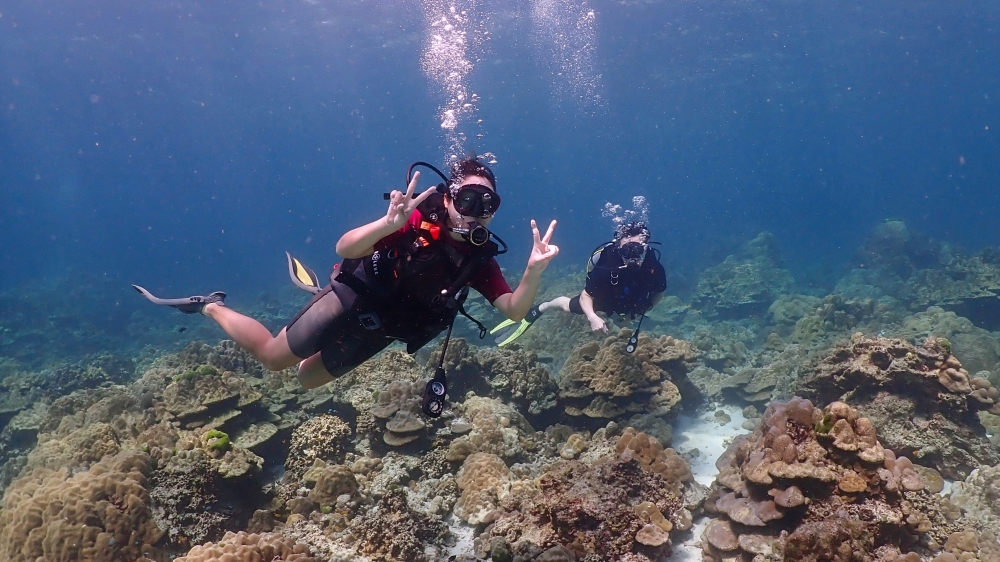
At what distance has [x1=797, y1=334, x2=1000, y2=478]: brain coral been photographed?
563cm

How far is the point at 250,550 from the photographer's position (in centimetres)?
401

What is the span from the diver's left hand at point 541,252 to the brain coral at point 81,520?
4655 millimetres

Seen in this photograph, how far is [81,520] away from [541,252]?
5.15 m

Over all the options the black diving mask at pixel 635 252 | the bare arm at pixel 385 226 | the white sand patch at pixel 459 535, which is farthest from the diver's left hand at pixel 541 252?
the black diving mask at pixel 635 252

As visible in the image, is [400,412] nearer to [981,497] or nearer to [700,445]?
[700,445]

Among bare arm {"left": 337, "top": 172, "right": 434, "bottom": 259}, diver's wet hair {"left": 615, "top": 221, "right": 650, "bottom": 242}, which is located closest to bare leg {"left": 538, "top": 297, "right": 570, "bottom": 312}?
diver's wet hair {"left": 615, "top": 221, "right": 650, "bottom": 242}

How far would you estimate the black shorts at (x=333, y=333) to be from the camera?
4.51m

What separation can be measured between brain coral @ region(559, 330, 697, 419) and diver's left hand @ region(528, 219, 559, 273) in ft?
13.4

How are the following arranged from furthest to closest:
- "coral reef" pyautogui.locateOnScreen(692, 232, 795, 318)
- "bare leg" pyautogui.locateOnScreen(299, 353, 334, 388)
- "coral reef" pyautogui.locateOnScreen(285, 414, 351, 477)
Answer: "coral reef" pyautogui.locateOnScreen(692, 232, 795, 318), "coral reef" pyautogui.locateOnScreen(285, 414, 351, 477), "bare leg" pyautogui.locateOnScreen(299, 353, 334, 388)

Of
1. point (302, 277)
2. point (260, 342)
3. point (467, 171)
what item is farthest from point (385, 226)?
point (302, 277)

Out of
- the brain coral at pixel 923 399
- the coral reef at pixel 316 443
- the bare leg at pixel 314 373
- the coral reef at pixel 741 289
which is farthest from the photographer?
the coral reef at pixel 741 289

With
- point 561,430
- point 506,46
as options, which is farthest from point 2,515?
point 506,46

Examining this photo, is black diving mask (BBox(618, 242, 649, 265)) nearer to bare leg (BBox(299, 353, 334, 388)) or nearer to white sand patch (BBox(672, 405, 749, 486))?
white sand patch (BBox(672, 405, 749, 486))

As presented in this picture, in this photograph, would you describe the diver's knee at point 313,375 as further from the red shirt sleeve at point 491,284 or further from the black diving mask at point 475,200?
the black diving mask at point 475,200
